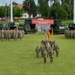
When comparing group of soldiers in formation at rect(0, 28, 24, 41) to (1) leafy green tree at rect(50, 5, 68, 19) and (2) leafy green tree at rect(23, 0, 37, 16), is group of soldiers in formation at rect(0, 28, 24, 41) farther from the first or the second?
(2) leafy green tree at rect(23, 0, 37, 16)

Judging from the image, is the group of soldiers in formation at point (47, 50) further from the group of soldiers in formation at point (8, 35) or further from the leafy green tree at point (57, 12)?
the leafy green tree at point (57, 12)

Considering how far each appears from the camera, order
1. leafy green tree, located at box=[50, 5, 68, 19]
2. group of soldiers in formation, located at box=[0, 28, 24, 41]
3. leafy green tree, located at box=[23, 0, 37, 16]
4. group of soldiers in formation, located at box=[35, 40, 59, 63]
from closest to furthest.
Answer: group of soldiers in formation, located at box=[35, 40, 59, 63] → group of soldiers in formation, located at box=[0, 28, 24, 41] → leafy green tree, located at box=[50, 5, 68, 19] → leafy green tree, located at box=[23, 0, 37, 16]

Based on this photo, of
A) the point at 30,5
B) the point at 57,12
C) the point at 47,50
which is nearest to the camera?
the point at 47,50

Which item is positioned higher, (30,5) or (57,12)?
(30,5)

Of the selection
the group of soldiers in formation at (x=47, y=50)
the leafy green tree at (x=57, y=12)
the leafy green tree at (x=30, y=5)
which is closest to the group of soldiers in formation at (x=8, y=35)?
the group of soldiers in formation at (x=47, y=50)

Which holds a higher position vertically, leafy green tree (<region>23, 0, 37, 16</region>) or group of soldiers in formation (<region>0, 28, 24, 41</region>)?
leafy green tree (<region>23, 0, 37, 16</region>)

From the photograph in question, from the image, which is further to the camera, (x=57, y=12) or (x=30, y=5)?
(x=30, y=5)

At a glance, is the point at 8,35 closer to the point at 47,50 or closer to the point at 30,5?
the point at 47,50

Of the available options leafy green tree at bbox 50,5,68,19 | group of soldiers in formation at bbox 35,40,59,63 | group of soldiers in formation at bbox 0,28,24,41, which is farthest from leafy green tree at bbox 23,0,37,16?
group of soldiers in formation at bbox 35,40,59,63

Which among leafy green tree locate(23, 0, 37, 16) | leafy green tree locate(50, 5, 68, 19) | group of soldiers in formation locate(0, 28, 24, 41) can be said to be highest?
leafy green tree locate(23, 0, 37, 16)

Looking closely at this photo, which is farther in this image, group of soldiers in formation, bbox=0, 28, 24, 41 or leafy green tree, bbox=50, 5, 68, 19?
leafy green tree, bbox=50, 5, 68, 19

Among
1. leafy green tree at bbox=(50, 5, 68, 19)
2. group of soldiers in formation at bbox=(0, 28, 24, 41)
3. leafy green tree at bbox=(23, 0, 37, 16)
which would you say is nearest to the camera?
group of soldiers in formation at bbox=(0, 28, 24, 41)

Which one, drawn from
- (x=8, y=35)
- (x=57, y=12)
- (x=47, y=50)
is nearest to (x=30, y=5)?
(x=57, y=12)

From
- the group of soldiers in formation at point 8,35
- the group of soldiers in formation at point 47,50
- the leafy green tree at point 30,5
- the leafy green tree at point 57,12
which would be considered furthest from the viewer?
the leafy green tree at point 30,5
